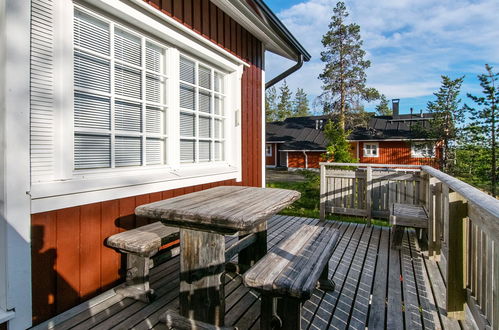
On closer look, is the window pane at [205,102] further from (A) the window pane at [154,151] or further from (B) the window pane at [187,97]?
(A) the window pane at [154,151]

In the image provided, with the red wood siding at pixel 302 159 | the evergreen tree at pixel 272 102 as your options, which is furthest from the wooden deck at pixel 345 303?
the evergreen tree at pixel 272 102

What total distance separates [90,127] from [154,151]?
642 millimetres

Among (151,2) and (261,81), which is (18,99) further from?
(261,81)

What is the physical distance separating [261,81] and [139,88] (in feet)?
7.65

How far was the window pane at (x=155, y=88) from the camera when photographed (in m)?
2.52

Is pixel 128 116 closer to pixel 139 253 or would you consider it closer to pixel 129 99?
pixel 129 99

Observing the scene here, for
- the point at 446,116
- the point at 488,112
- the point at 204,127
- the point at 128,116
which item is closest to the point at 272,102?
the point at 446,116

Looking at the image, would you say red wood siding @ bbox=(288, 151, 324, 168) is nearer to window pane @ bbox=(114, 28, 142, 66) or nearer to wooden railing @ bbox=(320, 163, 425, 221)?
wooden railing @ bbox=(320, 163, 425, 221)

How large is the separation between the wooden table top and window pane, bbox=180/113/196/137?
1.07 m

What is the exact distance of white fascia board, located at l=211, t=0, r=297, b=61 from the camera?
3.23 metres

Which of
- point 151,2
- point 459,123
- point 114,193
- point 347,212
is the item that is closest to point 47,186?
point 114,193

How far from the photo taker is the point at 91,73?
80.0 inches

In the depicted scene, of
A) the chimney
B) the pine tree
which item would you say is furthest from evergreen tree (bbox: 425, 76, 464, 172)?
the pine tree

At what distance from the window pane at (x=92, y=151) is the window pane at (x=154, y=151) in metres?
0.40
